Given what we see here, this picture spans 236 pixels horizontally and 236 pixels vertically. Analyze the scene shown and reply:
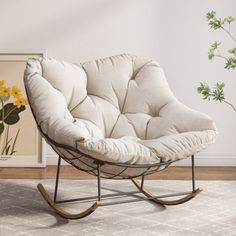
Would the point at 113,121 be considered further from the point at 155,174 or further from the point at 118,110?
the point at 155,174

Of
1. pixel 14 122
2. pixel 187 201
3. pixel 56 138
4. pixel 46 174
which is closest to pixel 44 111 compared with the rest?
pixel 56 138

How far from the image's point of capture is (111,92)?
127 inches

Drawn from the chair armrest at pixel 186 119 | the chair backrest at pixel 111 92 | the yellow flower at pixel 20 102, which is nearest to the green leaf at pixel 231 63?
the chair armrest at pixel 186 119

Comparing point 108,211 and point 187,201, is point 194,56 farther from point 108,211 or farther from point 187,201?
point 108,211

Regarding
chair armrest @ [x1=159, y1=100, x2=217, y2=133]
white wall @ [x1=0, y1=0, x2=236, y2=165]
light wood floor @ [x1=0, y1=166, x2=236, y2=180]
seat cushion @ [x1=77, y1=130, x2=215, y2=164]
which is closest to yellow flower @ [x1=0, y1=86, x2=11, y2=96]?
white wall @ [x1=0, y1=0, x2=236, y2=165]

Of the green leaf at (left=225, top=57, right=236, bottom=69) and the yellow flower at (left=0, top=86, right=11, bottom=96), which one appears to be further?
the yellow flower at (left=0, top=86, right=11, bottom=96)

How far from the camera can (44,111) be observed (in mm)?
2762

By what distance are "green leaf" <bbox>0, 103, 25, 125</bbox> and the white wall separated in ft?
1.24

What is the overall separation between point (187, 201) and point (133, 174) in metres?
0.47

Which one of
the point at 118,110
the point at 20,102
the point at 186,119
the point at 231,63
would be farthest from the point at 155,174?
the point at 231,63

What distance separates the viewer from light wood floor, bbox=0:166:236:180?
3826 mm

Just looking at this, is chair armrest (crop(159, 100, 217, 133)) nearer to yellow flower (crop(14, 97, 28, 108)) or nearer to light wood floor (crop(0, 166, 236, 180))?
light wood floor (crop(0, 166, 236, 180))

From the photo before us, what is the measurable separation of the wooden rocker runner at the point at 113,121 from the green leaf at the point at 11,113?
113cm

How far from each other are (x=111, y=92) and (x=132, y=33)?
1135 mm
